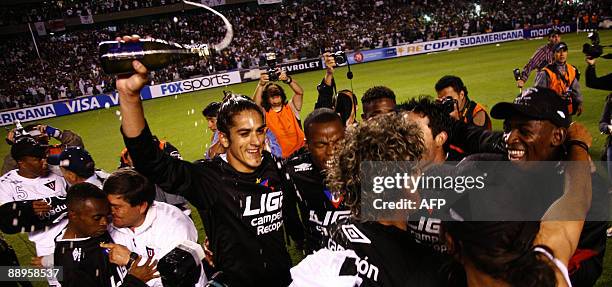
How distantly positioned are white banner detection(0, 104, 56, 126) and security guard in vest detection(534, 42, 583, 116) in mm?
24629

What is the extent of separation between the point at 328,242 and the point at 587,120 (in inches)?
388

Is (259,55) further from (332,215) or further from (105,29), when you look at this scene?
(332,215)

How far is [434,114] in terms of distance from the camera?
3426 millimetres

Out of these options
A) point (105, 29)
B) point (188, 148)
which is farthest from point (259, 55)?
point (188, 148)

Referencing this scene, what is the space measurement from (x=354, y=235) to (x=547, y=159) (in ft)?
5.99

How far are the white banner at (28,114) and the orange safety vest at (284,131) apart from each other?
21.3m

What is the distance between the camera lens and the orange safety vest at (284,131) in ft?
21.0

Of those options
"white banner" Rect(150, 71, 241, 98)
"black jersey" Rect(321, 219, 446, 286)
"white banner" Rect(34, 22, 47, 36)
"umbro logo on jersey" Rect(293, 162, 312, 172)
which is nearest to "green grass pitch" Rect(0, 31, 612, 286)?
"white banner" Rect(150, 71, 241, 98)

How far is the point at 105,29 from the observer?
1538 inches

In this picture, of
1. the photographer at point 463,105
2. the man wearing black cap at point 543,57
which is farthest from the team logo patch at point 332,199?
the man wearing black cap at point 543,57

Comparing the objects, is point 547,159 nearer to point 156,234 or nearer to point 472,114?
point 472,114

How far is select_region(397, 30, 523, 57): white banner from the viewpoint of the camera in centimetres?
2892

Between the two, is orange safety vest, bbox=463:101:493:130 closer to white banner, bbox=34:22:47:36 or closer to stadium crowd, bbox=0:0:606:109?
stadium crowd, bbox=0:0:606:109

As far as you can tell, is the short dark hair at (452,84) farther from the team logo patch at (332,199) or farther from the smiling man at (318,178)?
the team logo patch at (332,199)
